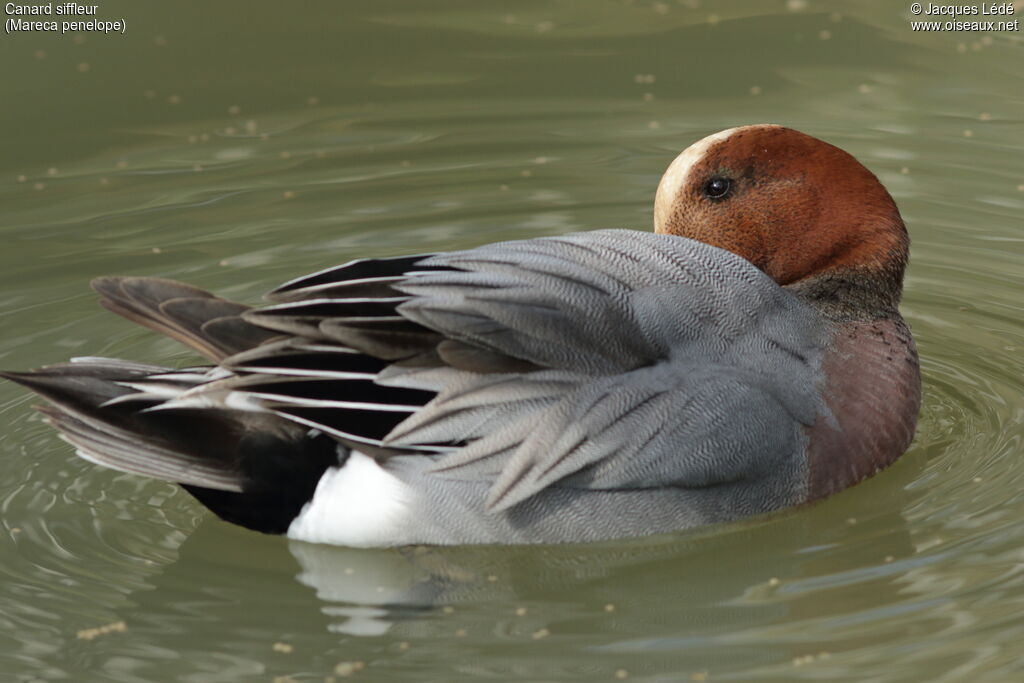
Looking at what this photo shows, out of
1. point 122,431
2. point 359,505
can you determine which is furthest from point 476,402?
point 122,431

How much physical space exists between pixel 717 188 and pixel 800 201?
0.78 feet

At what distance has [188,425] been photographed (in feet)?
12.8

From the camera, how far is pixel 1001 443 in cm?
441

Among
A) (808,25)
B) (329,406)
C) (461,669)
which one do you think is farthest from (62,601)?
(808,25)

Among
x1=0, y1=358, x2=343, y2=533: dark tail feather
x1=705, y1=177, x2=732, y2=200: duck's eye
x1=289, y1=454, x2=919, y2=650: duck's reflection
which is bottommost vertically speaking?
x1=289, y1=454, x2=919, y2=650: duck's reflection

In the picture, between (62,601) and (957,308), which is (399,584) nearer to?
(62,601)

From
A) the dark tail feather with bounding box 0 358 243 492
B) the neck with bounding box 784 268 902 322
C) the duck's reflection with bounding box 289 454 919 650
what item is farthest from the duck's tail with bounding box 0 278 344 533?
the neck with bounding box 784 268 902 322

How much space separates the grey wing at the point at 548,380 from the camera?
384 cm

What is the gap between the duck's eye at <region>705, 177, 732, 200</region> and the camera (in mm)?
4488

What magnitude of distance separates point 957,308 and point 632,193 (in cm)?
155

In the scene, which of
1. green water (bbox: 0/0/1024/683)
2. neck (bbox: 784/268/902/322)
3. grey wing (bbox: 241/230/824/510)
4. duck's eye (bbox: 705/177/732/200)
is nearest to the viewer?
green water (bbox: 0/0/1024/683)

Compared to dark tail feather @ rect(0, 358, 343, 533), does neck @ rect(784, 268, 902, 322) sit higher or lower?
higher

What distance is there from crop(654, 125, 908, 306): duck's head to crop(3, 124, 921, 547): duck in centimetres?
45

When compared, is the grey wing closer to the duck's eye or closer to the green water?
the green water
